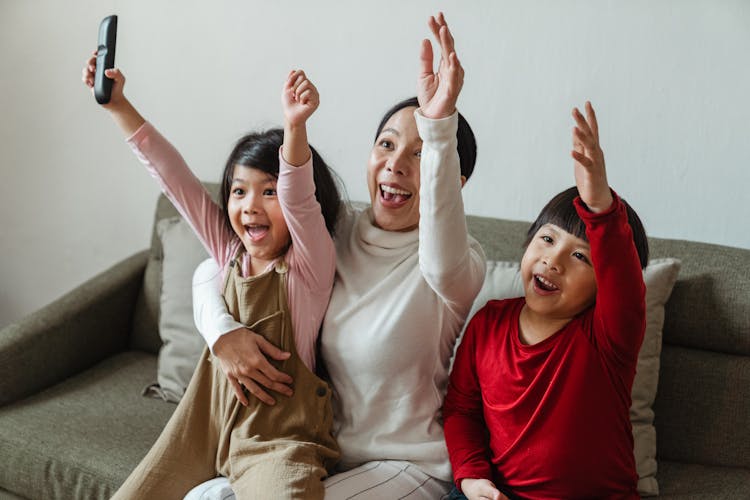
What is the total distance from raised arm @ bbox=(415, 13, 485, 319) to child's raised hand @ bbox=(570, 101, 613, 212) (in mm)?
203

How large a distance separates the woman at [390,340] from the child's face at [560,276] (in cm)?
12

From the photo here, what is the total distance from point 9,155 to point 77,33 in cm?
55

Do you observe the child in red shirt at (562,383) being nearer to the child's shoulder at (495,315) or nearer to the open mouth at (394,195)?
the child's shoulder at (495,315)

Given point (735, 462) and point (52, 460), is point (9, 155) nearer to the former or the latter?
point (52, 460)

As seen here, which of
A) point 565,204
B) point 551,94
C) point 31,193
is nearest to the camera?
point 565,204

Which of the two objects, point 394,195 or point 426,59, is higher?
point 426,59

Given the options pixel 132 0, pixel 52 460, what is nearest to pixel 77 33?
pixel 132 0

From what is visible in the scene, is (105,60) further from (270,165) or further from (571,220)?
(571,220)

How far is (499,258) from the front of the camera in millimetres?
1938

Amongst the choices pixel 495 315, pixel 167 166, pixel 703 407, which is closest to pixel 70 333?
pixel 167 166

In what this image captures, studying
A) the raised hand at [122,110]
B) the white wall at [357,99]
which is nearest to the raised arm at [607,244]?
the white wall at [357,99]

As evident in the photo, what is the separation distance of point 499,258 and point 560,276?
0.54 metres

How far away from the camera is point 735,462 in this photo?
173 centimetres

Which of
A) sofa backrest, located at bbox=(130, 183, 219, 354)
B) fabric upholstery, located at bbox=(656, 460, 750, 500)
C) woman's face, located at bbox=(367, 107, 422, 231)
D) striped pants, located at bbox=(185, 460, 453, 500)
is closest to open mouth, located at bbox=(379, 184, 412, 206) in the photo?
woman's face, located at bbox=(367, 107, 422, 231)
